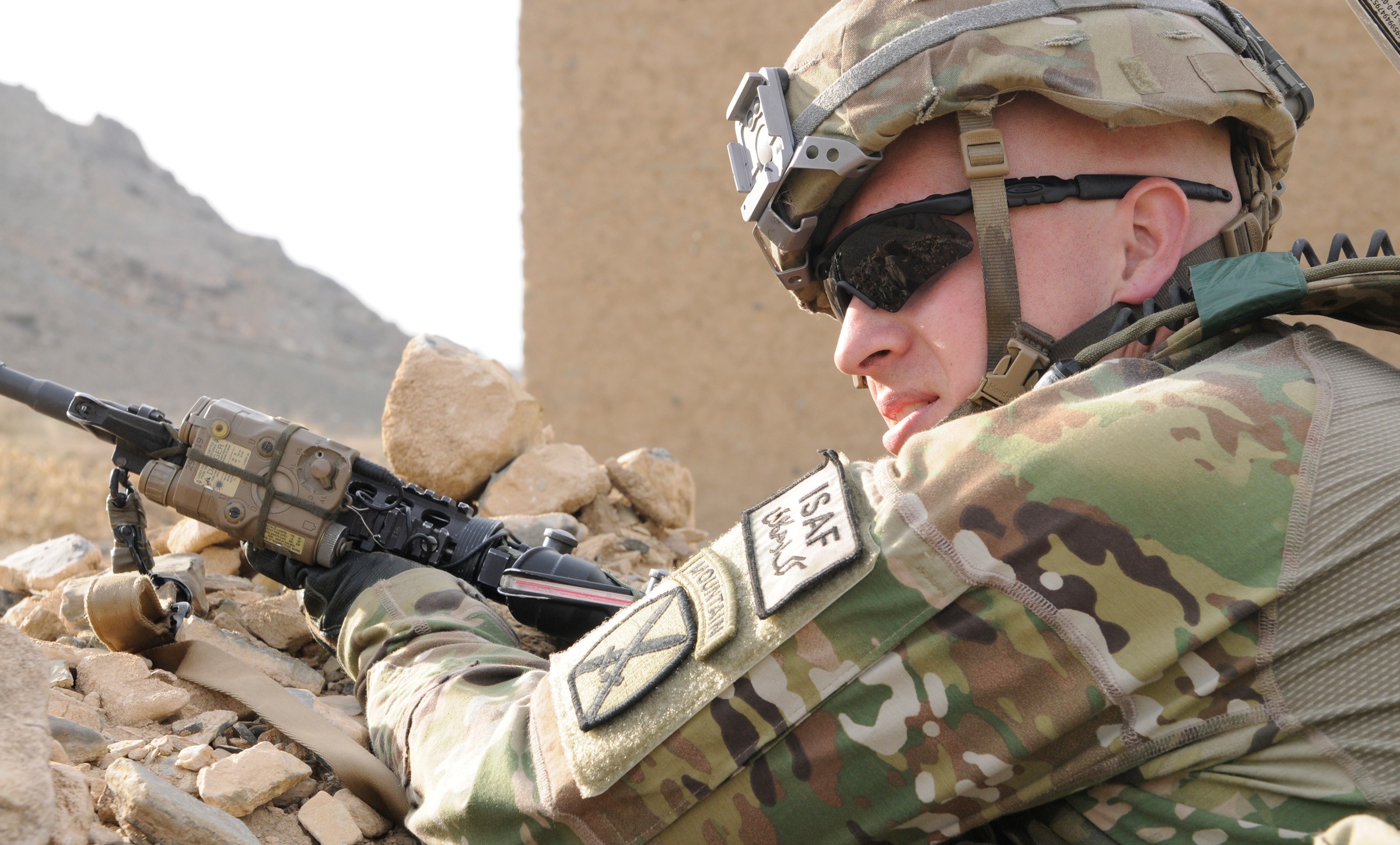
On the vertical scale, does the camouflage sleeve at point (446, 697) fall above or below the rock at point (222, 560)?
above

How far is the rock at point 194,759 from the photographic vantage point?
1795 millimetres

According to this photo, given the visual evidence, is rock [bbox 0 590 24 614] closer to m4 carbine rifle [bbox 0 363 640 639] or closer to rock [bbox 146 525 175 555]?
rock [bbox 146 525 175 555]

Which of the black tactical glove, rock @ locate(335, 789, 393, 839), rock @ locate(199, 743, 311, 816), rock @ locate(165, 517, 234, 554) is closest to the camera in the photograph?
rock @ locate(199, 743, 311, 816)

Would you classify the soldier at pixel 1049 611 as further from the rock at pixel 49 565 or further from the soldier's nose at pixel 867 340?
the rock at pixel 49 565

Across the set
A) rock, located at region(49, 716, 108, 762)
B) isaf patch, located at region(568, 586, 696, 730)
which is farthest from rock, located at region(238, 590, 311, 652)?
isaf patch, located at region(568, 586, 696, 730)

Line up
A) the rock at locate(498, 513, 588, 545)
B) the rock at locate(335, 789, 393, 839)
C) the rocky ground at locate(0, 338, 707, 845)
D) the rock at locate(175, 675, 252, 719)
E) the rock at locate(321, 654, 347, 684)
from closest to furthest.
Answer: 1. the rocky ground at locate(0, 338, 707, 845)
2. the rock at locate(335, 789, 393, 839)
3. the rock at locate(175, 675, 252, 719)
4. the rock at locate(321, 654, 347, 684)
5. the rock at locate(498, 513, 588, 545)

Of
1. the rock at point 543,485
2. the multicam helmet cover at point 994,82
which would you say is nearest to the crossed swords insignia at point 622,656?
the multicam helmet cover at point 994,82

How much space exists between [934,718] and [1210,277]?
29.9 inches

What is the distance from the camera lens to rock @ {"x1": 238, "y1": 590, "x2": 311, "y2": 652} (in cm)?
257

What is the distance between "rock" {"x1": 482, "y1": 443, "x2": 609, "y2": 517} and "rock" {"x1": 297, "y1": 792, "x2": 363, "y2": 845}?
66.9 inches

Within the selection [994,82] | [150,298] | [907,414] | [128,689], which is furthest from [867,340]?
[150,298]

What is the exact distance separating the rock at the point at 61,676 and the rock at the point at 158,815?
60 cm

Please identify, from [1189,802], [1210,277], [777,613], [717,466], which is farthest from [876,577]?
[717,466]

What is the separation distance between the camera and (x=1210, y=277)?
5.01 feet
